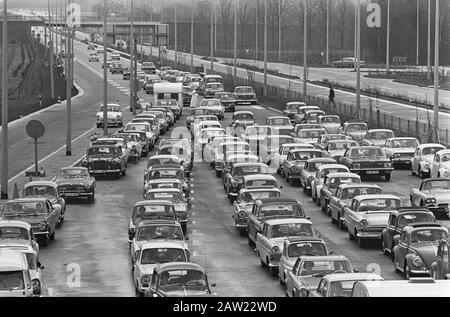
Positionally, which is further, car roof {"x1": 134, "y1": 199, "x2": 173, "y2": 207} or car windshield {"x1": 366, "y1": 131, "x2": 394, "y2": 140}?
car windshield {"x1": 366, "y1": 131, "x2": 394, "y2": 140}

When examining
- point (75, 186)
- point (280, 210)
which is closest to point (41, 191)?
point (75, 186)

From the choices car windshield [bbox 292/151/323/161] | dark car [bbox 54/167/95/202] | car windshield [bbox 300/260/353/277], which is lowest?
dark car [bbox 54/167/95/202]

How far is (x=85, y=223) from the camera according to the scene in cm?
3856

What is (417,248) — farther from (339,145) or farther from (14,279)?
(339,145)

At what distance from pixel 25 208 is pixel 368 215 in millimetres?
9142

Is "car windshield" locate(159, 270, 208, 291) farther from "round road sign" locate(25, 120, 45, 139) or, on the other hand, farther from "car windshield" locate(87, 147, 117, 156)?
"car windshield" locate(87, 147, 117, 156)

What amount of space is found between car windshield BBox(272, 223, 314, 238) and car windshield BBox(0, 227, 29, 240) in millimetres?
5795

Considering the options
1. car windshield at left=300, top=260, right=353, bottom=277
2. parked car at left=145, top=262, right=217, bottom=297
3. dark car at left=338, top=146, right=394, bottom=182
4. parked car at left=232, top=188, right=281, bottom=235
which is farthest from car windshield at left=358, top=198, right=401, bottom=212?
dark car at left=338, top=146, right=394, bottom=182

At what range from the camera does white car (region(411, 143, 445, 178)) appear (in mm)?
49094

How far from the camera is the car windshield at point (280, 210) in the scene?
33.3 metres

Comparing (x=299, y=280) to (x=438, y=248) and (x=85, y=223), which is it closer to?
(x=438, y=248)

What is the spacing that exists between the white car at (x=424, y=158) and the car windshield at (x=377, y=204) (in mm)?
15079
